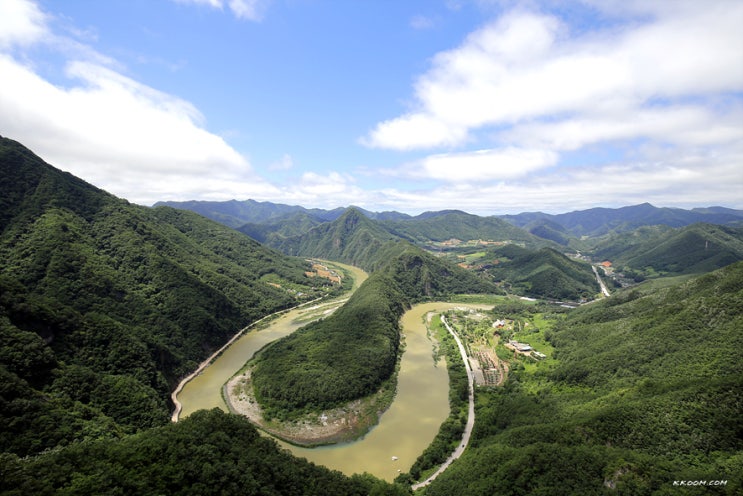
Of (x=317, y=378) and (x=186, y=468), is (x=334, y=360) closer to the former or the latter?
(x=317, y=378)

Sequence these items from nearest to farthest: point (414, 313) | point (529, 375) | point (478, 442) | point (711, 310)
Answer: point (478, 442), point (711, 310), point (529, 375), point (414, 313)

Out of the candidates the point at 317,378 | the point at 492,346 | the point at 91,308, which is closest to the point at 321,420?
the point at 317,378

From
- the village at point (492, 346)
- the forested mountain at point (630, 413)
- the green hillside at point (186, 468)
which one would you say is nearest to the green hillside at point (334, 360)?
the village at point (492, 346)

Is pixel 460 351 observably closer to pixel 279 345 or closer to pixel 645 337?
pixel 645 337

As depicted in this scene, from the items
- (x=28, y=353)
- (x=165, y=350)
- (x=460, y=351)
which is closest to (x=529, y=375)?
(x=460, y=351)

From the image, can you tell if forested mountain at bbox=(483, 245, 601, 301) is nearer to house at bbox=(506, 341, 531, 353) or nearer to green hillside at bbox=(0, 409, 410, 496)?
house at bbox=(506, 341, 531, 353)

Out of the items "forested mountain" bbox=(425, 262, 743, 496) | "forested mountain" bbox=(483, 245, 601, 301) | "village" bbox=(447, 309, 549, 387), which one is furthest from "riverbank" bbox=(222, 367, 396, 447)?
"forested mountain" bbox=(483, 245, 601, 301)

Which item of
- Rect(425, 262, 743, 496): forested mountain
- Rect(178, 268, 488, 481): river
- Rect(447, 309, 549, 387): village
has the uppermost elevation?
Rect(425, 262, 743, 496): forested mountain
